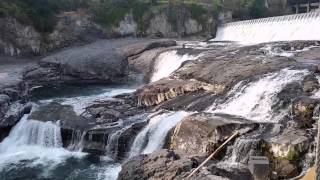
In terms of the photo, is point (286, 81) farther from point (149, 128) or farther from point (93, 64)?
point (93, 64)

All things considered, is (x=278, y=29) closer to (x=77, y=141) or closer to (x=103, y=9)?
(x=103, y=9)

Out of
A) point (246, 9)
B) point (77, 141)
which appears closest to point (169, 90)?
point (77, 141)

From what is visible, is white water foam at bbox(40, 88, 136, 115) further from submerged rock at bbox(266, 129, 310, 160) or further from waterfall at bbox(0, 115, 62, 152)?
submerged rock at bbox(266, 129, 310, 160)

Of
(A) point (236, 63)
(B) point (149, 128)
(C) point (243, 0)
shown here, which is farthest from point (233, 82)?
(C) point (243, 0)

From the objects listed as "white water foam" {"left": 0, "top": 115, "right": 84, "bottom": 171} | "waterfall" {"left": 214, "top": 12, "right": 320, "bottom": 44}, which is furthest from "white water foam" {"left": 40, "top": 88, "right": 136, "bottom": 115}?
"waterfall" {"left": 214, "top": 12, "right": 320, "bottom": 44}

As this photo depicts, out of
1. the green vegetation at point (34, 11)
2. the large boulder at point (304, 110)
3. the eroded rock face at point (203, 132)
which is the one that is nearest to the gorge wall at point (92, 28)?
the green vegetation at point (34, 11)

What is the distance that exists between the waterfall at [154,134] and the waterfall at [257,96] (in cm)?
185

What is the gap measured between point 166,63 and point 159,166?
16.8m

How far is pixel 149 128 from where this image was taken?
61.8ft

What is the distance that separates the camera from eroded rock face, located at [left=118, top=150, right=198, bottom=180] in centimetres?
1450

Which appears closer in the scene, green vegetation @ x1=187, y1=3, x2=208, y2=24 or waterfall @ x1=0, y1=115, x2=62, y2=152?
waterfall @ x1=0, y1=115, x2=62, y2=152

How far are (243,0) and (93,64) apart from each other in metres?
25.8

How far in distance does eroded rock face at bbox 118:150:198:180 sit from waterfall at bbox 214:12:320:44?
17921 millimetres

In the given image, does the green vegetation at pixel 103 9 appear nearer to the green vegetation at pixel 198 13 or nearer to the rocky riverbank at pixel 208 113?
the green vegetation at pixel 198 13
